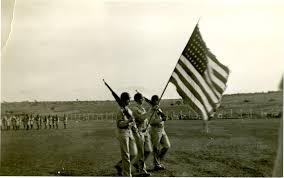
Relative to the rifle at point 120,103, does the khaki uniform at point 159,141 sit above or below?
below

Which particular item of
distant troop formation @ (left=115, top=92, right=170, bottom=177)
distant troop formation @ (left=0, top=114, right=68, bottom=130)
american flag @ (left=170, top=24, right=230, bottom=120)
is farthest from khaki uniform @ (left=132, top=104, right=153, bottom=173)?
distant troop formation @ (left=0, top=114, right=68, bottom=130)

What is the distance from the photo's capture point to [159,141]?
4.46 meters

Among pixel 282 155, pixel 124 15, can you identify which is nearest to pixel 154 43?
pixel 124 15

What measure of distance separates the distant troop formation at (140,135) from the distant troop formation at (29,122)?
52 cm

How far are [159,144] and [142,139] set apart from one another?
0.44ft

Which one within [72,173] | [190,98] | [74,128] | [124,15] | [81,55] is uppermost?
[124,15]

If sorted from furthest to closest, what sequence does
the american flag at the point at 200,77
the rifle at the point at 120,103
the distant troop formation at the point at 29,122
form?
the distant troop formation at the point at 29,122, the rifle at the point at 120,103, the american flag at the point at 200,77

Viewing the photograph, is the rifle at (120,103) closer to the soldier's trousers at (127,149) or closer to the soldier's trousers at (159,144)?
the soldier's trousers at (127,149)

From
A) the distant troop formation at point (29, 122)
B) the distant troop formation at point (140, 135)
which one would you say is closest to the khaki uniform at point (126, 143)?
the distant troop formation at point (140, 135)

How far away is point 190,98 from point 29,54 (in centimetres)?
129

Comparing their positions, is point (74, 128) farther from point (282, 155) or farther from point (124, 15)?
point (282, 155)

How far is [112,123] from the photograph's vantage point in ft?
14.7

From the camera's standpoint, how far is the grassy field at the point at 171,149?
4371mm

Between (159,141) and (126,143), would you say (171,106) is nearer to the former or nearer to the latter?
(159,141)
